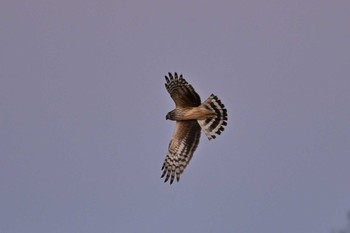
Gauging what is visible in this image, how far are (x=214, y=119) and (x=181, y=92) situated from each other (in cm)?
201

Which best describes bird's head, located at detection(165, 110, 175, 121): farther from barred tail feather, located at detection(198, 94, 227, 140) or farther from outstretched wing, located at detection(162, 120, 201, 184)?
barred tail feather, located at detection(198, 94, 227, 140)

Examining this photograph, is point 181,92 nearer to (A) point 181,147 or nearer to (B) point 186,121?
(B) point 186,121

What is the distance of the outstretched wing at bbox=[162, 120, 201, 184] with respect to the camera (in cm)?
4356

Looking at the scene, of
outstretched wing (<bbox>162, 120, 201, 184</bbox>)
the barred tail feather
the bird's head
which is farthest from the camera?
outstretched wing (<bbox>162, 120, 201, 184</bbox>)

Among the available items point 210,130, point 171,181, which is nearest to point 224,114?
point 210,130

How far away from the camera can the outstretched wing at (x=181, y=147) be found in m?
43.6

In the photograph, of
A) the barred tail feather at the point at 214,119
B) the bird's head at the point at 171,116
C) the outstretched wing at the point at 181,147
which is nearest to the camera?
the barred tail feather at the point at 214,119

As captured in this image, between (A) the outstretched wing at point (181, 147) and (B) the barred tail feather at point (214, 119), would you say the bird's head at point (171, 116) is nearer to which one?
(A) the outstretched wing at point (181, 147)

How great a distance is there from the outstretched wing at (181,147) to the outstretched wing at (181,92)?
2.77 feet

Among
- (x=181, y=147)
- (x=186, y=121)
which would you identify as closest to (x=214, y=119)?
(x=186, y=121)

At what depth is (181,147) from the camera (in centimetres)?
4438

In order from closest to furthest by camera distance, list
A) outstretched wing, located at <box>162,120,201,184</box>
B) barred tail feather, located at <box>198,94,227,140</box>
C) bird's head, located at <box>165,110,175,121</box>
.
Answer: barred tail feather, located at <box>198,94,227,140</box> → bird's head, located at <box>165,110,175,121</box> → outstretched wing, located at <box>162,120,201,184</box>

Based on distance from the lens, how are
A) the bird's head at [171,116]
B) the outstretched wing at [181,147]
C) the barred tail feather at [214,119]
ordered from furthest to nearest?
the outstretched wing at [181,147] < the bird's head at [171,116] < the barred tail feather at [214,119]

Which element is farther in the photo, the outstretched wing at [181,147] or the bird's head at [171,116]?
the outstretched wing at [181,147]
